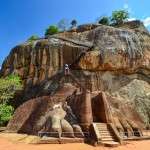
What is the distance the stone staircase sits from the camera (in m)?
19.7

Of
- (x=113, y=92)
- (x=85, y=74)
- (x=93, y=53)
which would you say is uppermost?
(x=93, y=53)

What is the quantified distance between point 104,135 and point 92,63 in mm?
17196

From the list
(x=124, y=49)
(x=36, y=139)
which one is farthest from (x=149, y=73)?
(x=36, y=139)

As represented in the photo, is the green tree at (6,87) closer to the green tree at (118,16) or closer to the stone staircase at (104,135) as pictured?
the stone staircase at (104,135)

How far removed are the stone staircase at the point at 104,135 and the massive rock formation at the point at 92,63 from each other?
1307 cm

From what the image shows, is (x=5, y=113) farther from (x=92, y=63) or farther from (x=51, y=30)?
(x=51, y=30)

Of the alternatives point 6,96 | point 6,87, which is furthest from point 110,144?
point 6,87

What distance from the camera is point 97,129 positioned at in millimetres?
20703

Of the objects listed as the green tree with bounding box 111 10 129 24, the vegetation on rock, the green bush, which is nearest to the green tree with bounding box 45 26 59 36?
the green tree with bounding box 111 10 129 24

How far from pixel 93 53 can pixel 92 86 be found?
394 centimetres

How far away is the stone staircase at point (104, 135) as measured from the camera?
19.7m

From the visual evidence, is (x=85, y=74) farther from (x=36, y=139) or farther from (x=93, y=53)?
(x=36, y=139)

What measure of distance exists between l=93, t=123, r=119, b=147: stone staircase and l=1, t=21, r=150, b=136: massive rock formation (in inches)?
514

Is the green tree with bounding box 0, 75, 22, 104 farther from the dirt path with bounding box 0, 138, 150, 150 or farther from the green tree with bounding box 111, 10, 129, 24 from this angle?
the green tree with bounding box 111, 10, 129, 24
